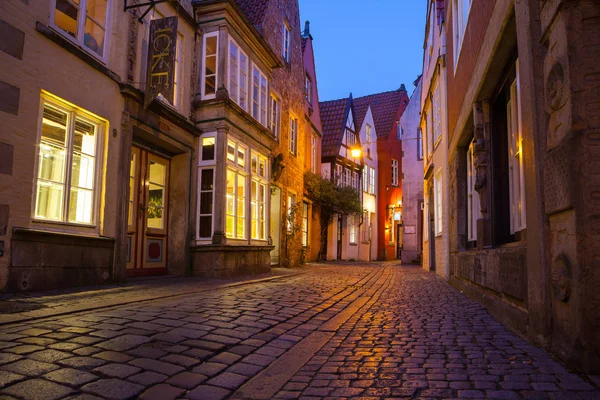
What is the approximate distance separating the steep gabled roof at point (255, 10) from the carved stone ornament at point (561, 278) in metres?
12.5

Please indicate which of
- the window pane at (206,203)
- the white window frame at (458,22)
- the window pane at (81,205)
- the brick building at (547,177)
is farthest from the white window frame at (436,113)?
the window pane at (81,205)

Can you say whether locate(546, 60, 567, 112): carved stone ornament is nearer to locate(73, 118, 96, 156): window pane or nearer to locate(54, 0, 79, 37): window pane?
locate(73, 118, 96, 156): window pane

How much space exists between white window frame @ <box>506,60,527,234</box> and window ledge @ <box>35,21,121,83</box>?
19.6 ft

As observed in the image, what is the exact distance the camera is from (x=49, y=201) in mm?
6773

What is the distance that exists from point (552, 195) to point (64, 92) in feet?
21.3

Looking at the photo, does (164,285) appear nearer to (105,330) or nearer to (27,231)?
(27,231)

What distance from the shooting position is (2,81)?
5.83 meters

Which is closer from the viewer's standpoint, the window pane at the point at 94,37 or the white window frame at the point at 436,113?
the window pane at the point at 94,37

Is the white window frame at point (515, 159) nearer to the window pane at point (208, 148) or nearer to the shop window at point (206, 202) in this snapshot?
the shop window at point (206, 202)

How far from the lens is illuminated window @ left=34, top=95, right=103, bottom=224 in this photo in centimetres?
666

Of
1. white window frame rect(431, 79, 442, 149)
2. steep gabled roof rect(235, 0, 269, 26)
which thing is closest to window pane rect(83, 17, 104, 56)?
steep gabled roof rect(235, 0, 269, 26)

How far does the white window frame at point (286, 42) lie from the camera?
16.2m

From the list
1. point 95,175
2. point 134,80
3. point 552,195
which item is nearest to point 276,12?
point 134,80

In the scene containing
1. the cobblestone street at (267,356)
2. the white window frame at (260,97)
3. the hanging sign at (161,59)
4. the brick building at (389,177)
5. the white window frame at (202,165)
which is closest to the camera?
the cobblestone street at (267,356)
